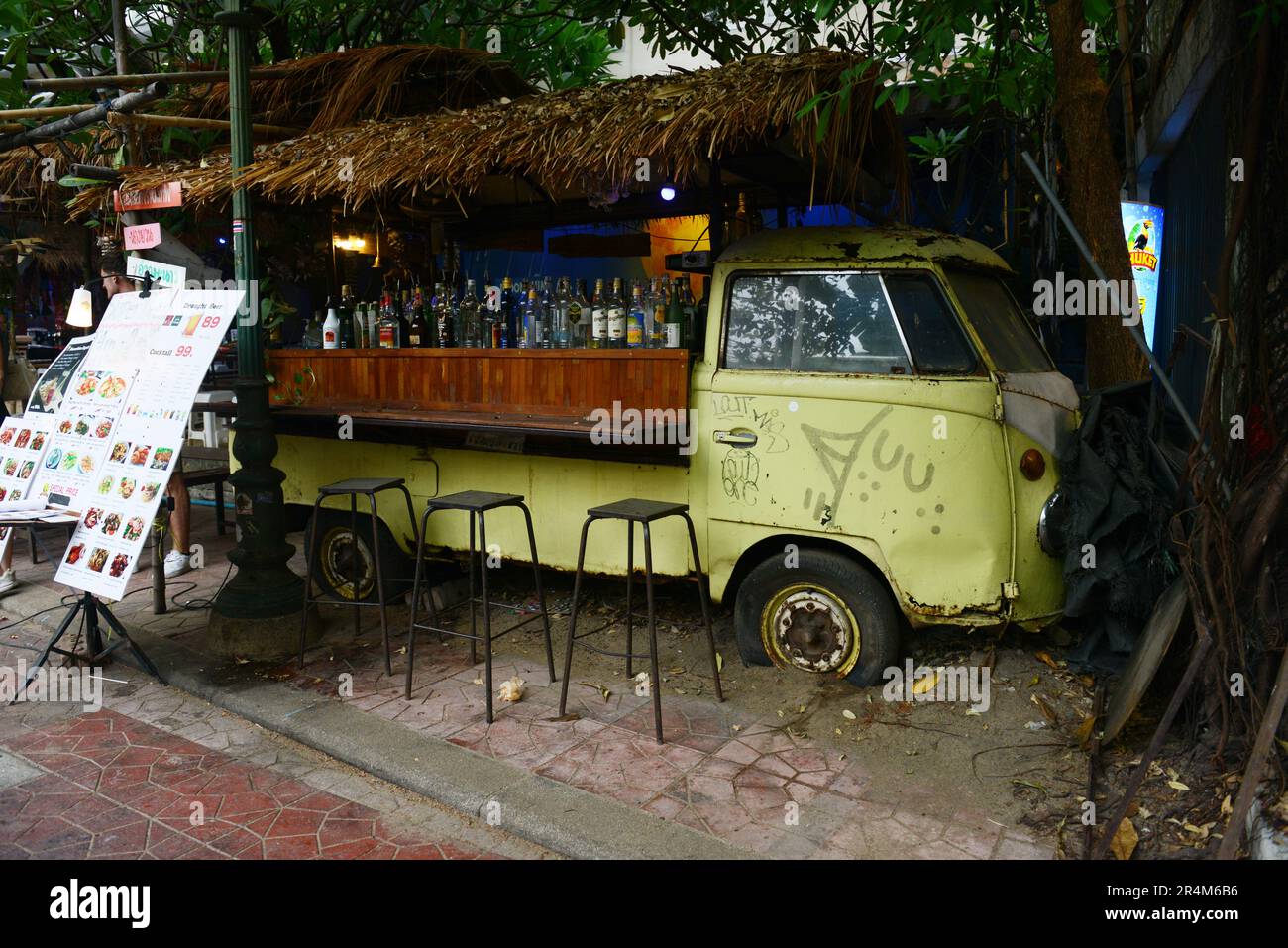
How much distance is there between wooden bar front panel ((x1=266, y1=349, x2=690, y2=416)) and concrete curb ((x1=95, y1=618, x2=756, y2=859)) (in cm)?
188

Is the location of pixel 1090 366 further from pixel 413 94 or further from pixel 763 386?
pixel 413 94

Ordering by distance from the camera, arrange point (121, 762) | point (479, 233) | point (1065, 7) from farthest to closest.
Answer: point (479, 233), point (1065, 7), point (121, 762)

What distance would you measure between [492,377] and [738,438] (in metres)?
1.58

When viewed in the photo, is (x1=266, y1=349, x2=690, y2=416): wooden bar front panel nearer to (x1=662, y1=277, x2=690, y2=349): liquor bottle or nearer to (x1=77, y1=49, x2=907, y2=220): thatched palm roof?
(x1=662, y1=277, x2=690, y2=349): liquor bottle

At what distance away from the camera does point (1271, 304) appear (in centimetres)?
370

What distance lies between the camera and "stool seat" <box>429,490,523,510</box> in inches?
187

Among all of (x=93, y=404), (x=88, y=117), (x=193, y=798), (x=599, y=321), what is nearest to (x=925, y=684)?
(x=599, y=321)

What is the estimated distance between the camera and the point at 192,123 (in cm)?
617

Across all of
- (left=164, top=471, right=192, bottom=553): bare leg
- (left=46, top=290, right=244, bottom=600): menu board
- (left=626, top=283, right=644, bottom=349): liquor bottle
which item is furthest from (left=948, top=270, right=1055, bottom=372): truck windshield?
(left=164, top=471, right=192, bottom=553): bare leg

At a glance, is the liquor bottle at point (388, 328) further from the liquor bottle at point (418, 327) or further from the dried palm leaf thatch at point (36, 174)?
the dried palm leaf thatch at point (36, 174)

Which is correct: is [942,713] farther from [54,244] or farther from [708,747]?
[54,244]

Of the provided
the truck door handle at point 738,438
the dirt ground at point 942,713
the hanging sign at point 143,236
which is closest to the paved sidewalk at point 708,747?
the dirt ground at point 942,713
